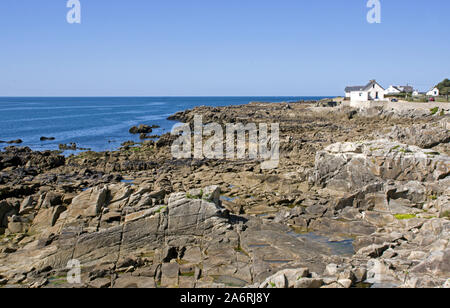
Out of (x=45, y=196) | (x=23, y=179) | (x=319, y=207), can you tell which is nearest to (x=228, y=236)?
(x=319, y=207)

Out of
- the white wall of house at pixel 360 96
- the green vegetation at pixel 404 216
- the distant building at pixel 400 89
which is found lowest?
the green vegetation at pixel 404 216

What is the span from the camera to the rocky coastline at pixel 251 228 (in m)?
14.8

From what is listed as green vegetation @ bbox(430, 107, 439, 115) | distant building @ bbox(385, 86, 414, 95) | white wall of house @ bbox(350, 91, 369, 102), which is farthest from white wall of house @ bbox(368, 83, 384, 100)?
green vegetation @ bbox(430, 107, 439, 115)

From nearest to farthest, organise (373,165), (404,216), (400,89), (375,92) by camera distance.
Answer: (404,216) < (373,165) < (375,92) < (400,89)

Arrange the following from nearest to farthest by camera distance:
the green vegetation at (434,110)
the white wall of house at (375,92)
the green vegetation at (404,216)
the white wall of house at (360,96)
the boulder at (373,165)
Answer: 1. the green vegetation at (404,216)
2. the boulder at (373,165)
3. the green vegetation at (434,110)
4. the white wall of house at (360,96)
5. the white wall of house at (375,92)

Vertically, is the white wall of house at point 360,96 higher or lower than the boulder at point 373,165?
→ higher

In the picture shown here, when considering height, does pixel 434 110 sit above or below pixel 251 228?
above

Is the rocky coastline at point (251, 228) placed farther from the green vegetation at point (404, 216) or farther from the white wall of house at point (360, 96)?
the white wall of house at point (360, 96)

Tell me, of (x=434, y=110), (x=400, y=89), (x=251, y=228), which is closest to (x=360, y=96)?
(x=434, y=110)

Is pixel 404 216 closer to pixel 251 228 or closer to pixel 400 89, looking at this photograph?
pixel 251 228

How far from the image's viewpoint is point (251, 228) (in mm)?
19594

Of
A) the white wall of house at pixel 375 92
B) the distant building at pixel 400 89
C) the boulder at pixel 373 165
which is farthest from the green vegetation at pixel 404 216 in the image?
the distant building at pixel 400 89

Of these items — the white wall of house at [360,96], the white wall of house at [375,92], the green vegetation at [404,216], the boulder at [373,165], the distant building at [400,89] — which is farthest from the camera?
the distant building at [400,89]
